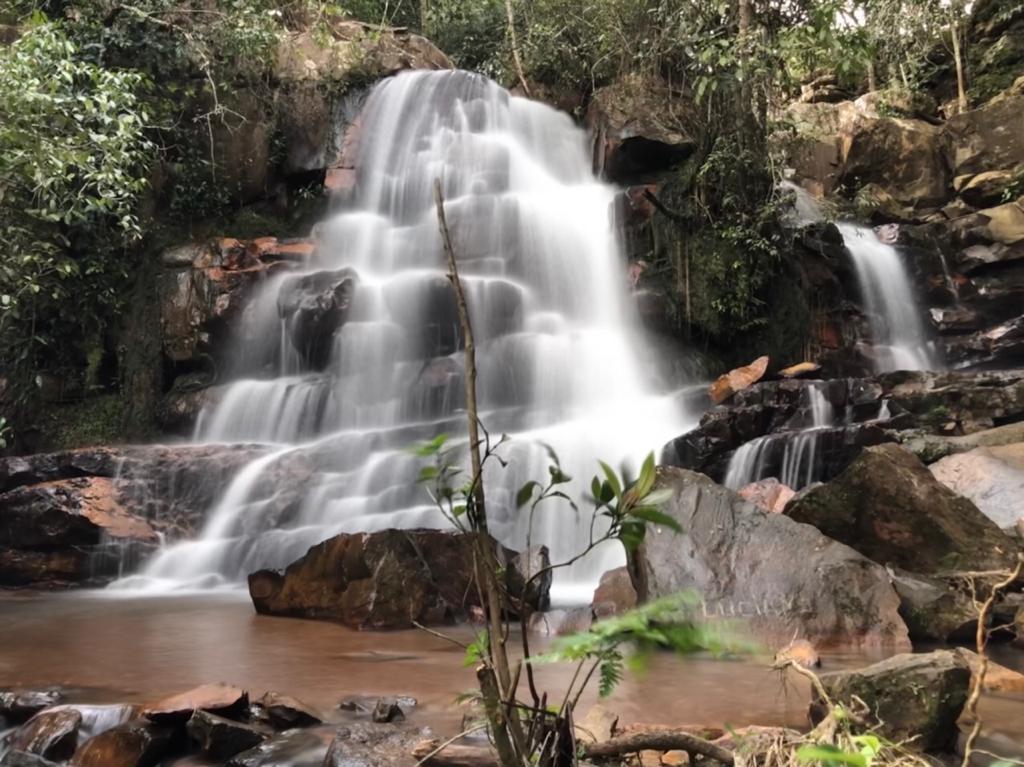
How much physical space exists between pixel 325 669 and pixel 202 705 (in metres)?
1.22

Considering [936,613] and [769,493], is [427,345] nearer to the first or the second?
[769,493]

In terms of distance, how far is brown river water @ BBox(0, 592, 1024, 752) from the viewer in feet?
11.9

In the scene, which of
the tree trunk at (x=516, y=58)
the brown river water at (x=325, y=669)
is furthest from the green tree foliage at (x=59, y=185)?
the tree trunk at (x=516, y=58)

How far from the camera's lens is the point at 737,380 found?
10633 millimetres

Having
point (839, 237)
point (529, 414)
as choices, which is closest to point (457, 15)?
point (839, 237)

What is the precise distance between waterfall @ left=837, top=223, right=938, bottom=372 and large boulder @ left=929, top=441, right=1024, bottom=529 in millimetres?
5281

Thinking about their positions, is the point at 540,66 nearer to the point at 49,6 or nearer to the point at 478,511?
the point at 49,6

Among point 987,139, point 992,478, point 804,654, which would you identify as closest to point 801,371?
point 992,478

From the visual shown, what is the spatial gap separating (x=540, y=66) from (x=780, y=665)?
15.4m

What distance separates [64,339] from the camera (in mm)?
12922

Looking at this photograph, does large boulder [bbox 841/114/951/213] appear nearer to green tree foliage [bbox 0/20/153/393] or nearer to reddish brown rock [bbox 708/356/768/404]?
reddish brown rock [bbox 708/356/768/404]

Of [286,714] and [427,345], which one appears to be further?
[427,345]

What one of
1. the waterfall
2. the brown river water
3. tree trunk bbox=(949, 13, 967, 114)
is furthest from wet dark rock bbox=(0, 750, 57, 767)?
tree trunk bbox=(949, 13, 967, 114)

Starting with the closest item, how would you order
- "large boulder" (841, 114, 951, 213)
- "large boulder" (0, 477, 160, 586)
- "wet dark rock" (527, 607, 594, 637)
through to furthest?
"wet dark rock" (527, 607, 594, 637) → "large boulder" (0, 477, 160, 586) → "large boulder" (841, 114, 951, 213)
